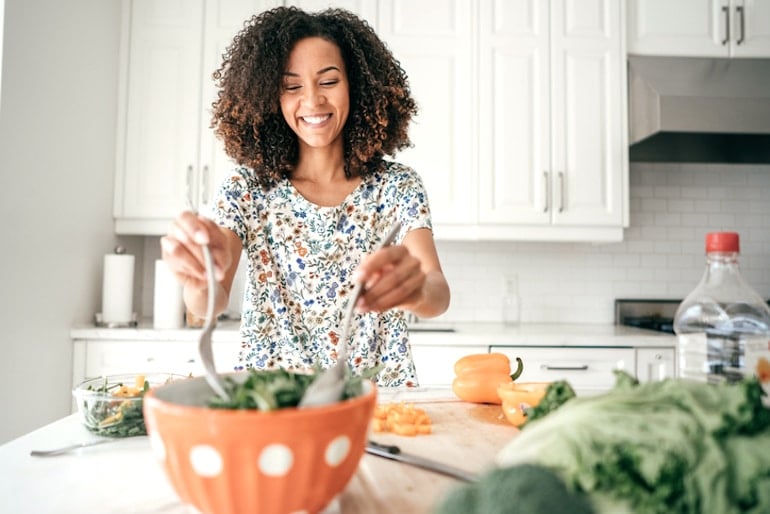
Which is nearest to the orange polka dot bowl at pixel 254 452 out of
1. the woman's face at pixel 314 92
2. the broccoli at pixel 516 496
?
the broccoli at pixel 516 496

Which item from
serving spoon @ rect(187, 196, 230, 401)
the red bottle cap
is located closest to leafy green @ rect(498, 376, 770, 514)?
serving spoon @ rect(187, 196, 230, 401)

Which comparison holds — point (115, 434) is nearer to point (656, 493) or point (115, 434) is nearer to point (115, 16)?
point (656, 493)

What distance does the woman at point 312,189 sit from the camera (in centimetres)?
128

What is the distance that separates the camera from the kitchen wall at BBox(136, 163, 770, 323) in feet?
9.61

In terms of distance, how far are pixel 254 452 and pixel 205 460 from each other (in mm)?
42

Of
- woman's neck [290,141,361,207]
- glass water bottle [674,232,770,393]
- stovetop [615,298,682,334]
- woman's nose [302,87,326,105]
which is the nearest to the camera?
glass water bottle [674,232,770,393]

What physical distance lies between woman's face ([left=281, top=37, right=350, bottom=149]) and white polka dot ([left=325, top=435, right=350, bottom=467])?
3.01 feet

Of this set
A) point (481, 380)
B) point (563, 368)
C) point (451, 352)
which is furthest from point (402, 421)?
point (563, 368)

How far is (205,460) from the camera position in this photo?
0.44 m

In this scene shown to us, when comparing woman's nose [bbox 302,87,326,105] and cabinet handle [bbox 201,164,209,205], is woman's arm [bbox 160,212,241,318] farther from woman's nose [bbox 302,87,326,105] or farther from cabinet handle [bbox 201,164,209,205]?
cabinet handle [bbox 201,164,209,205]

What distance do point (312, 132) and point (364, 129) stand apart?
19cm

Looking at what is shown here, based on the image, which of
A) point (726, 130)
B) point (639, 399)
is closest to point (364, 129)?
point (639, 399)

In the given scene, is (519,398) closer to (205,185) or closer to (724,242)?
(724,242)

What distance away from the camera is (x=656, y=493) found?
1.42 feet
